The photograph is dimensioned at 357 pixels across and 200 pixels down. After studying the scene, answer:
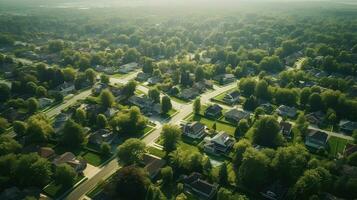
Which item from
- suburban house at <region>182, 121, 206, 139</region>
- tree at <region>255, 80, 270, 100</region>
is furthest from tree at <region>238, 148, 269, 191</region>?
tree at <region>255, 80, 270, 100</region>

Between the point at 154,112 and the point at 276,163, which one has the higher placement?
the point at 276,163

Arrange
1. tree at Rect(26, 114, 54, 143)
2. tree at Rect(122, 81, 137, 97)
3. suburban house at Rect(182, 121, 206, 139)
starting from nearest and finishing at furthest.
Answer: tree at Rect(26, 114, 54, 143) → suburban house at Rect(182, 121, 206, 139) → tree at Rect(122, 81, 137, 97)

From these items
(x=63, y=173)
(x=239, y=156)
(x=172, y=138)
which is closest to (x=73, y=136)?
(x=63, y=173)

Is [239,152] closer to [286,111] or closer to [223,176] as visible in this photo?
[223,176]

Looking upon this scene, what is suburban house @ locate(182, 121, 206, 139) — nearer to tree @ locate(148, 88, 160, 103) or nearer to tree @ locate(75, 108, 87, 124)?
tree @ locate(148, 88, 160, 103)

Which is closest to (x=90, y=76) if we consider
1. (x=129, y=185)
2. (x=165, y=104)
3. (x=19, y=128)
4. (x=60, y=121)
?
(x=60, y=121)

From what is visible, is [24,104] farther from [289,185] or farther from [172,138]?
[289,185]

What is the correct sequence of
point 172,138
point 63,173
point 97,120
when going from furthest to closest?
point 97,120 → point 172,138 → point 63,173

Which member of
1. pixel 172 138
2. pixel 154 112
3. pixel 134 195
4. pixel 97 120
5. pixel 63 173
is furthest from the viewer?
pixel 154 112
